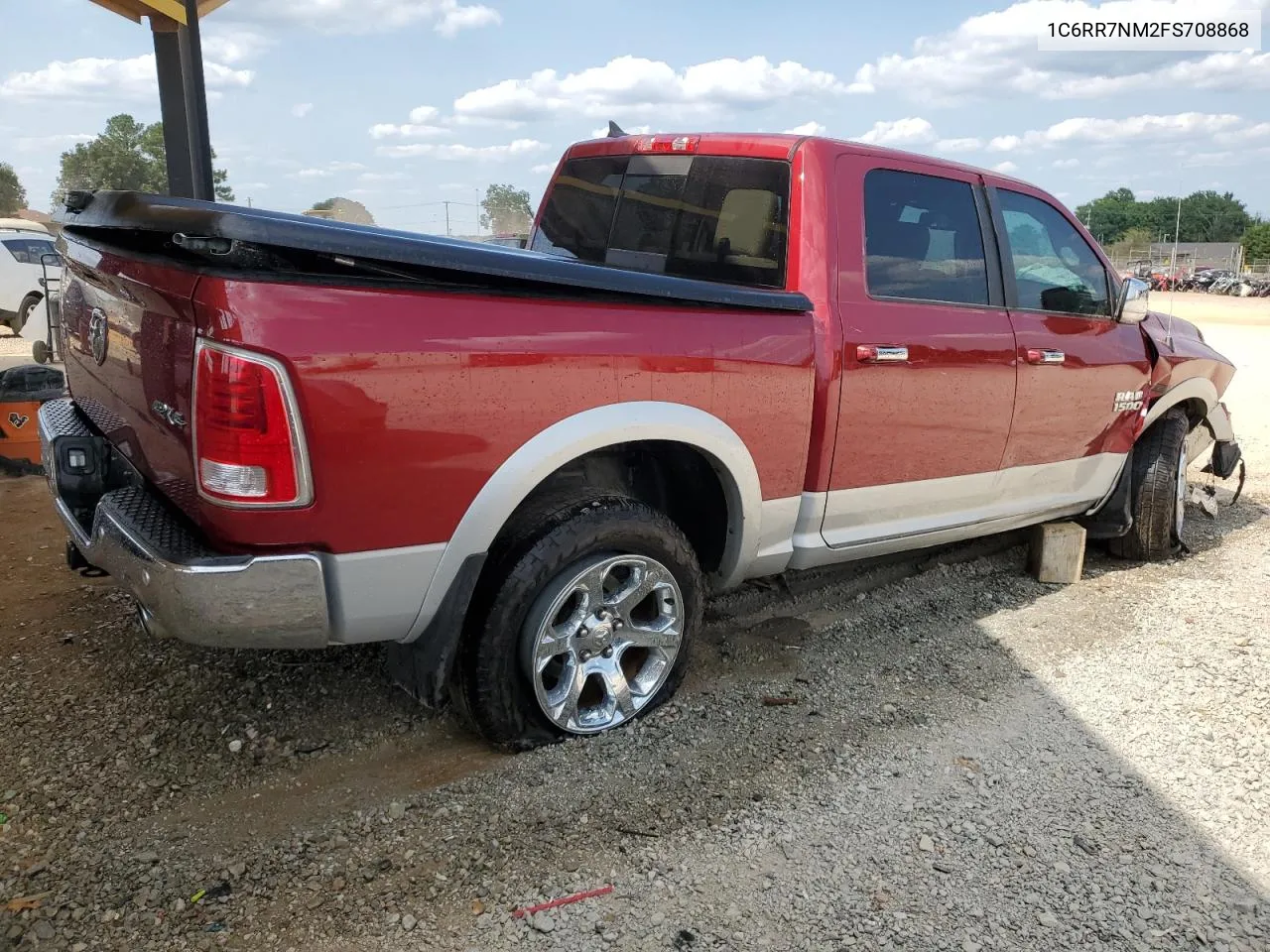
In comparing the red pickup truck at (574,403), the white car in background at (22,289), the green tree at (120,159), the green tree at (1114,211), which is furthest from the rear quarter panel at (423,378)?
the green tree at (1114,211)

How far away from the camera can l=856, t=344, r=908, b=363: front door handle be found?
3.36 metres

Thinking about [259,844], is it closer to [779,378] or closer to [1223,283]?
[779,378]

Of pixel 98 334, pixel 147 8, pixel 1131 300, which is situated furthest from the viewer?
pixel 147 8

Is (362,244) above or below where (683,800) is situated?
above

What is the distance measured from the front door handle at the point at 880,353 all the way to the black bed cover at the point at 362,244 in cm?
33

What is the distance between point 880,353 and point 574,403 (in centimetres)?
128

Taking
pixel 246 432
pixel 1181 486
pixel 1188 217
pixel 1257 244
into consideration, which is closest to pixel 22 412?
pixel 246 432

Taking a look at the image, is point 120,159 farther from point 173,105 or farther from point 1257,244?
point 1257,244

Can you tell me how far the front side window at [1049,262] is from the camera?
407 centimetres

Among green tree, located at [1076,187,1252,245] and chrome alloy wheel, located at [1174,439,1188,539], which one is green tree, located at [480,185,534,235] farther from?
green tree, located at [1076,187,1252,245]

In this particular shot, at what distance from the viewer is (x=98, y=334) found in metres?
2.91

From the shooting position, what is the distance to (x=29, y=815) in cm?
260

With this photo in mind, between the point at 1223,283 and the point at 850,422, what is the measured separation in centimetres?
5430

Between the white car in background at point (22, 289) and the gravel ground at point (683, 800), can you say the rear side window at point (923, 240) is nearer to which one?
the gravel ground at point (683, 800)
